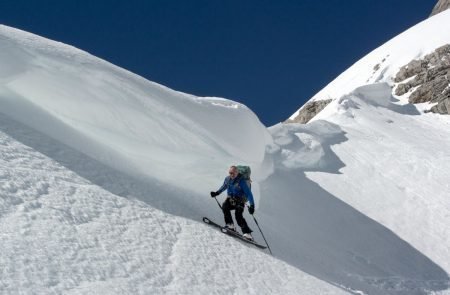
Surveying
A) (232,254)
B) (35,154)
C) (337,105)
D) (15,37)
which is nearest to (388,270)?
(232,254)

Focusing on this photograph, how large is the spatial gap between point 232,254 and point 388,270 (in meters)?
6.27

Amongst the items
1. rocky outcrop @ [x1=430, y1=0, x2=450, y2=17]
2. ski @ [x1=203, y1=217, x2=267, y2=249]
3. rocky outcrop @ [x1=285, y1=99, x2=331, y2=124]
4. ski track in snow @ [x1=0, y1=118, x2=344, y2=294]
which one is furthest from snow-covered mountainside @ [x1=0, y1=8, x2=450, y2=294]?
rocky outcrop @ [x1=430, y1=0, x2=450, y2=17]

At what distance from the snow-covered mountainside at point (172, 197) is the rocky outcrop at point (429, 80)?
47.9 ft

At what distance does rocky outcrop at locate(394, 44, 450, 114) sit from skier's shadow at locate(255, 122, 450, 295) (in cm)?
2086

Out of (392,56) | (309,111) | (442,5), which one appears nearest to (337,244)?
(309,111)

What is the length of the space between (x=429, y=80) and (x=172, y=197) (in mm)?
33715

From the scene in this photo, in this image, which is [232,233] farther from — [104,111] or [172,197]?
[104,111]

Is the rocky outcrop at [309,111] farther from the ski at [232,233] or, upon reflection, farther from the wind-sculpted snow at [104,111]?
the ski at [232,233]

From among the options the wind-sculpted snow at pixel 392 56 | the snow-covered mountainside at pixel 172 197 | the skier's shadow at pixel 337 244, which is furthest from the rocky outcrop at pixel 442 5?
the skier's shadow at pixel 337 244

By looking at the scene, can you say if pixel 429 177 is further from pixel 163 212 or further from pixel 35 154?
pixel 35 154

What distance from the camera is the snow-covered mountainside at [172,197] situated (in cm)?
635

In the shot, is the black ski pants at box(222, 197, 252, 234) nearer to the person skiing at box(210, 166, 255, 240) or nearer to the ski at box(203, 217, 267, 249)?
the person skiing at box(210, 166, 255, 240)

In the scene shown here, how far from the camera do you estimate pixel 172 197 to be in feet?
33.3

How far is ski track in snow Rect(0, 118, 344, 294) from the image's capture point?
221 inches
